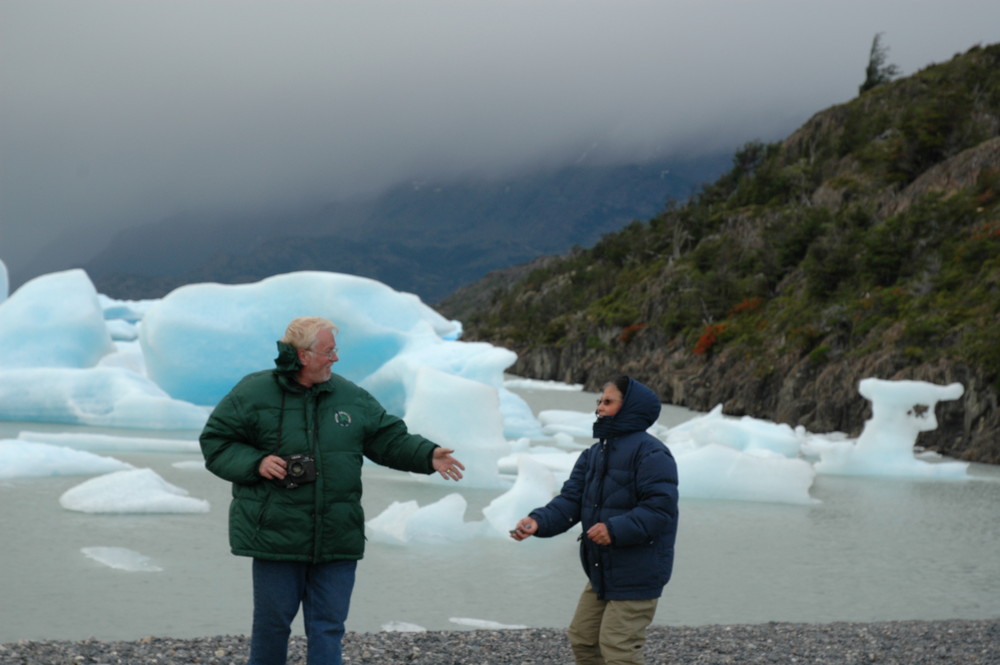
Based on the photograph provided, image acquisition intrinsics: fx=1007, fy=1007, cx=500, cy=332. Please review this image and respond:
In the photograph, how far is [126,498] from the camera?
10.5 meters

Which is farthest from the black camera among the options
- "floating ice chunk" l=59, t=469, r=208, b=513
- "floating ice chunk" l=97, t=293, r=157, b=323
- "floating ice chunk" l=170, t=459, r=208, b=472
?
"floating ice chunk" l=97, t=293, r=157, b=323

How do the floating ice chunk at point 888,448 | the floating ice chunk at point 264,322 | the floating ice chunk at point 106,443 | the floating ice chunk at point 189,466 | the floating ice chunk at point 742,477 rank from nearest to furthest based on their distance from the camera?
the floating ice chunk at point 742,477
the floating ice chunk at point 189,466
the floating ice chunk at point 106,443
the floating ice chunk at point 888,448
the floating ice chunk at point 264,322

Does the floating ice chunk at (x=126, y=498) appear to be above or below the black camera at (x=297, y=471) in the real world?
below

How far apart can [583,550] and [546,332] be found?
54517mm

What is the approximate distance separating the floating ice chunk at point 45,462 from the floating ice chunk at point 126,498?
2159 millimetres

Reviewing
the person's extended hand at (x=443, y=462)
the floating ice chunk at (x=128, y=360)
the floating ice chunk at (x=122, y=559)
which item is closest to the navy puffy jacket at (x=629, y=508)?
the person's extended hand at (x=443, y=462)

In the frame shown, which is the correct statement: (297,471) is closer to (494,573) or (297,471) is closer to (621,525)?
(621,525)

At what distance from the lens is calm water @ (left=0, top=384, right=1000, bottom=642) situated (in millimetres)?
6762

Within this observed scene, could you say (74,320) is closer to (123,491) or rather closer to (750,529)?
(123,491)

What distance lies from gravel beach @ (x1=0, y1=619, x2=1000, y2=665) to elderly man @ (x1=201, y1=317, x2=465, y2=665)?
1.61 metres

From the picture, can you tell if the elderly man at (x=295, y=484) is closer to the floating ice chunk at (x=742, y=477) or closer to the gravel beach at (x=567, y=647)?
the gravel beach at (x=567, y=647)

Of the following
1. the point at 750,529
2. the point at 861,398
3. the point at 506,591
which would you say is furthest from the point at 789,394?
the point at 506,591

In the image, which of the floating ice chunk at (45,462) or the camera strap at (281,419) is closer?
the camera strap at (281,419)

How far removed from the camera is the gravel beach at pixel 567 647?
15.5 ft
